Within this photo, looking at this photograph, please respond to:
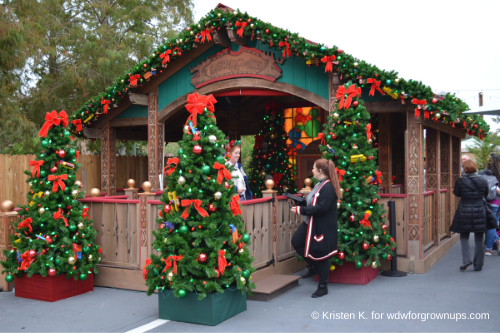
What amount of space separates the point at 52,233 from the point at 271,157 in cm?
702

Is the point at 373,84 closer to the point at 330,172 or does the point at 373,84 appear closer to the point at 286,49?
the point at 286,49

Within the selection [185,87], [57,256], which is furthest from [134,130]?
[57,256]

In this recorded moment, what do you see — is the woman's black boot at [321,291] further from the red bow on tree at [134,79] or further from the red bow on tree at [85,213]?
the red bow on tree at [134,79]

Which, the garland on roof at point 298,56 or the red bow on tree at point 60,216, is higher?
the garland on roof at point 298,56

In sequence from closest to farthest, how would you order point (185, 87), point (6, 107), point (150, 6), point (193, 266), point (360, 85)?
point (193, 266)
point (360, 85)
point (185, 87)
point (6, 107)
point (150, 6)

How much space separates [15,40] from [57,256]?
7.37 m

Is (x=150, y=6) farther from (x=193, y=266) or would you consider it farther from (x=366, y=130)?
(x=193, y=266)

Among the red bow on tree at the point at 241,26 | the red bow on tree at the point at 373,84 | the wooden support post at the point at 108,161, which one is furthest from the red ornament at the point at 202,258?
the wooden support post at the point at 108,161

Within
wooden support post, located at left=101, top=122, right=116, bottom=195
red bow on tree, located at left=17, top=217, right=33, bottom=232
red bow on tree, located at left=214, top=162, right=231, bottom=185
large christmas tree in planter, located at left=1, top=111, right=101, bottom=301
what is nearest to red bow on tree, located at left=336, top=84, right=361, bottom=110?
red bow on tree, located at left=214, top=162, right=231, bottom=185

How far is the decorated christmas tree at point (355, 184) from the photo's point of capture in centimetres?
682

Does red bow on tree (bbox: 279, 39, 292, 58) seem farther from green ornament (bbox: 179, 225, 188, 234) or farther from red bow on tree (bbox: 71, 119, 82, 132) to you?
red bow on tree (bbox: 71, 119, 82, 132)

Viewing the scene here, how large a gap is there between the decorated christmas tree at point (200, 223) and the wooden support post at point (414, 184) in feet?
11.4

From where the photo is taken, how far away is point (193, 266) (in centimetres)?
499

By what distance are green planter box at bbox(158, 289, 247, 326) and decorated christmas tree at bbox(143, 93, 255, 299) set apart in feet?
0.30
